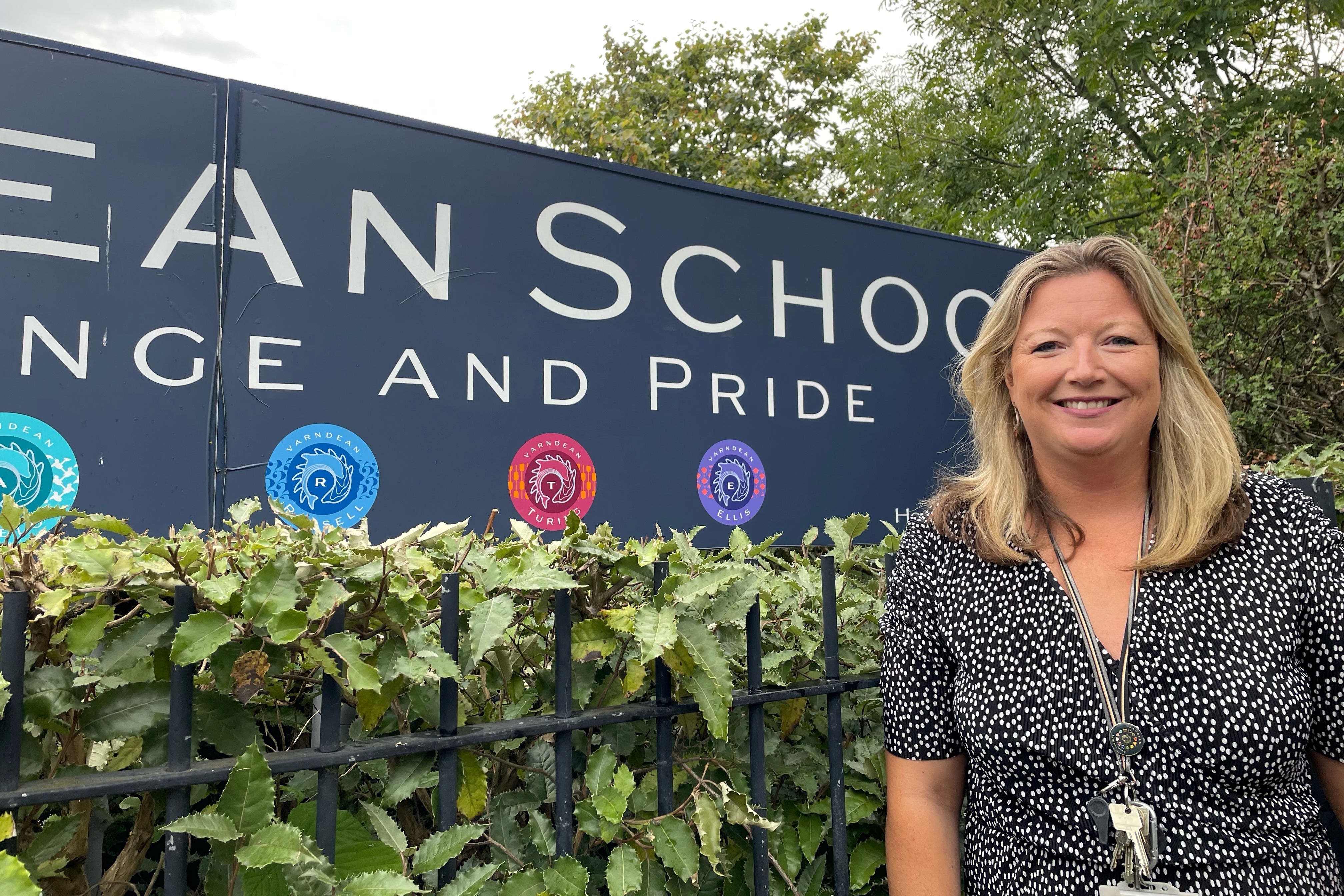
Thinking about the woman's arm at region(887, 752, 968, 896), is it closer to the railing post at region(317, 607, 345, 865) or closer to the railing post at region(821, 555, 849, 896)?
the railing post at region(821, 555, 849, 896)

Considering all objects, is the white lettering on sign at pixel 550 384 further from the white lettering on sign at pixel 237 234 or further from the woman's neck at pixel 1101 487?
the woman's neck at pixel 1101 487

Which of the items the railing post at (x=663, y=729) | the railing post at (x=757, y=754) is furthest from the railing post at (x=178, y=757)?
the railing post at (x=757, y=754)

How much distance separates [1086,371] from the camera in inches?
58.1

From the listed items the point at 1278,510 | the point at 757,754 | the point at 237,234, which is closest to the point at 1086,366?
the point at 1278,510

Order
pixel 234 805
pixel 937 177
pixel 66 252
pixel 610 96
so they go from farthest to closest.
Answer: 1. pixel 610 96
2. pixel 937 177
3. pixel 66 252
4. pixel 234 805

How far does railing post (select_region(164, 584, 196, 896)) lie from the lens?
106 cm

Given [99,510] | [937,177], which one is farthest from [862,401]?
[937,177]

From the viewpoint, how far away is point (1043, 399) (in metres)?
1.52

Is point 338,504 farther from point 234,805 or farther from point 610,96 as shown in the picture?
point 610,96

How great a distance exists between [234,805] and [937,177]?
11590mm

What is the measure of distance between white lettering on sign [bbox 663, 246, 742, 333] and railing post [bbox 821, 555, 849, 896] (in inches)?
87.4

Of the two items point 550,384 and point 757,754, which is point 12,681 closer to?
point 757,754

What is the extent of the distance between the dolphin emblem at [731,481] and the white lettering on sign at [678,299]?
226mm

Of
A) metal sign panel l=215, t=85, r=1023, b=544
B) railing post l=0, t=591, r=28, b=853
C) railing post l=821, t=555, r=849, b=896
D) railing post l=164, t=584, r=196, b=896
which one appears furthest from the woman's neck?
metal sign panel l=215, t=85, r=1023, b=544
